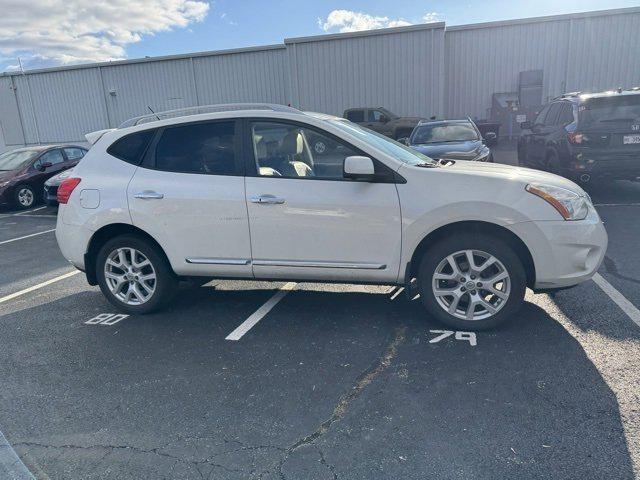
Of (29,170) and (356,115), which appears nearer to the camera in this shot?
(29,170)

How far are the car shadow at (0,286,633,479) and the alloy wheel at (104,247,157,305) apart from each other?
237 millimetres

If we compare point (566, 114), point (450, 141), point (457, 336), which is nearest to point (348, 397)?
point (457, 336)

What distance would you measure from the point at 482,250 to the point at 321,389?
5.36ft

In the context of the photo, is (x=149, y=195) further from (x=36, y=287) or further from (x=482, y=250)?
(x=482, y=250)

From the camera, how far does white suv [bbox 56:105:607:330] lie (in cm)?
364

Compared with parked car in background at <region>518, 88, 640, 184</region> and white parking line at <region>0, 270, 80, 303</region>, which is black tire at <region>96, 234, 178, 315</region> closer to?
white parking line at <region>0, 270, 80, 303</region>

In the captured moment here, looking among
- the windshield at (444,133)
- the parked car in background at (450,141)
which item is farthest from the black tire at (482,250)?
the windshield at (444,133)

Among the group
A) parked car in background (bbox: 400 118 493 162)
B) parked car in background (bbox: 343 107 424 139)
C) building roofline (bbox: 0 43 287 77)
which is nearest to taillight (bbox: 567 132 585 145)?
parked car in background (bbox: 400 118 493 162)

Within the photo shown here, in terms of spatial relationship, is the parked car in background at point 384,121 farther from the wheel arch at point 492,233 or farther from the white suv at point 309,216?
the wheel arch at point 492,233

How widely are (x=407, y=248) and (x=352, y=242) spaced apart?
0.44 metres

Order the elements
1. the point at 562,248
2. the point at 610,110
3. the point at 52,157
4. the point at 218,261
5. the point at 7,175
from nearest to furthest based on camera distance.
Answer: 1. the point at 562,248
2. the point at 218,261
3. the point at 610,110
4. the point at 7,175
5. the point at 52,157

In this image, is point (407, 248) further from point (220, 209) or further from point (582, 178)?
point (582, 178)

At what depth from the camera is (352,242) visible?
12.6ft

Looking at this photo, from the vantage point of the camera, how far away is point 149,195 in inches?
165
